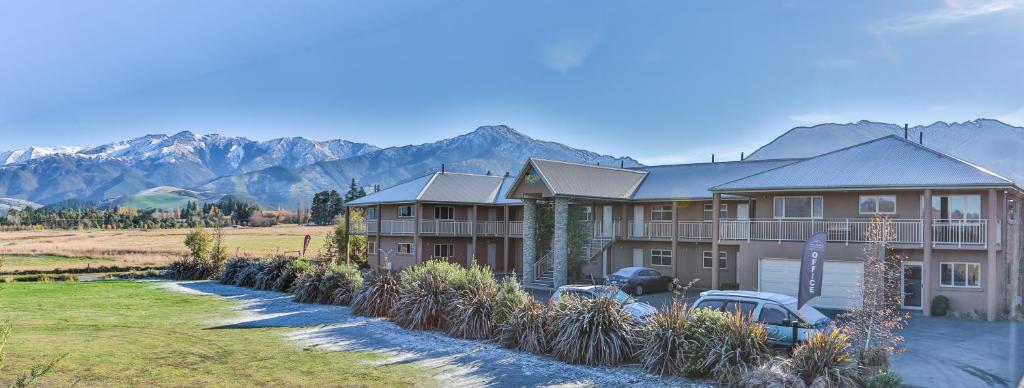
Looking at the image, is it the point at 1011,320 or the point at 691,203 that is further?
the point at 691,203

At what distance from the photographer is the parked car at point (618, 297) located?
682 inches

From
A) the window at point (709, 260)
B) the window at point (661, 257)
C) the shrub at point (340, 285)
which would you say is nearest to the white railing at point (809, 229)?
the window at point (709, 260)

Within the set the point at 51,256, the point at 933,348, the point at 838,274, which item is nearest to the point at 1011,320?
the point at 838,274

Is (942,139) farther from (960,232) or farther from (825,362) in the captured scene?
(825,362)

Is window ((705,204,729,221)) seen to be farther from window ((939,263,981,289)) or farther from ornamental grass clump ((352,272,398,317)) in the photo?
ornamental grass clump ((352,272,398,317))

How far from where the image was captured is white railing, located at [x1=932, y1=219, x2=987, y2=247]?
24.4 meters

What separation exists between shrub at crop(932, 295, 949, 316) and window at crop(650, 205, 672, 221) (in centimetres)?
1346

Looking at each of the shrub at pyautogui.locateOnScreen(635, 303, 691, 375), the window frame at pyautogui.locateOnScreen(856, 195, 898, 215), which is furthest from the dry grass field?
the shrub at pyautogui.locateOnScreen(635, 303, 691, 375)

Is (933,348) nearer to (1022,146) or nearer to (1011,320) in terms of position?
(1011,320)

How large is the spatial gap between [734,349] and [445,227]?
28.9 metres

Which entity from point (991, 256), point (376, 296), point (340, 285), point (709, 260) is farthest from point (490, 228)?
point (991, 256)

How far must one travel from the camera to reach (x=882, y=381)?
13000 millimetres

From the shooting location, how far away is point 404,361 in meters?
16.4

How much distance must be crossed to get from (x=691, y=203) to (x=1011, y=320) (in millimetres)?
14210
